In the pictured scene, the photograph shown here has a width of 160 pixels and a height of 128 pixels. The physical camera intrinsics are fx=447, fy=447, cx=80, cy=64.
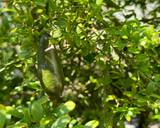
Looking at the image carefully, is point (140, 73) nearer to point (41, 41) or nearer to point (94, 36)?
point (94, 36)

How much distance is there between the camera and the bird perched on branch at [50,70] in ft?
4.28

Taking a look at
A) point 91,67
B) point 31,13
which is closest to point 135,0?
point 91,67

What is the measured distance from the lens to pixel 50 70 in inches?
51.7

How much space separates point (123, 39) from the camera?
1425mm

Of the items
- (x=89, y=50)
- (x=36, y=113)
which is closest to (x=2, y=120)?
(x=36, y=113)

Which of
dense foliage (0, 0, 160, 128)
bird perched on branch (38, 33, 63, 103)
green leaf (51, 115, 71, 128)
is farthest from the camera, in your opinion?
bird perched on branch (38, 33, 63, 103)

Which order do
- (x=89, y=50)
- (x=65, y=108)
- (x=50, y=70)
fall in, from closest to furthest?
1. (x=65, y=108)
2. (x=50, y=70)
3. (x=89, y=50)

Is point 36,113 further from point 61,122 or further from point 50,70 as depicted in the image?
point 50,70

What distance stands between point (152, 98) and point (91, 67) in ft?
2.87

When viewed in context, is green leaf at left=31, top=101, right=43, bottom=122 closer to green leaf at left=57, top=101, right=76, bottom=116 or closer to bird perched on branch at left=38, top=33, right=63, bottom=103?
green leaf at left=57, top=101, right=76, bottom=116

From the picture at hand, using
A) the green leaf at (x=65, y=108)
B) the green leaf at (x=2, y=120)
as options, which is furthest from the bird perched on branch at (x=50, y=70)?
the green leaf at (x=2, y=120)

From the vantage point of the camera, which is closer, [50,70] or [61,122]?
[61,122]

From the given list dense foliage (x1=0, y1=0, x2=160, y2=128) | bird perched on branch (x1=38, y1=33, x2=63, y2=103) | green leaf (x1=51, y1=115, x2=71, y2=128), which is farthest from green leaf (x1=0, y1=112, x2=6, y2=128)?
bird perched on branch (x1=38, y1=33, x2=63, y2=103)

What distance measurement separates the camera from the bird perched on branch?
1.30 metres
